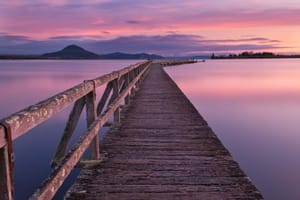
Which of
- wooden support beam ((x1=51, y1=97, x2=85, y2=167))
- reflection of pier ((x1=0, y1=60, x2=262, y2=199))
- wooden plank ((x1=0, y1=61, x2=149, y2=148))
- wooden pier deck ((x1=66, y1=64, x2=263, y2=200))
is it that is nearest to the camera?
wooden plank ((x1=0, y1=61, x2=149, y2=148))

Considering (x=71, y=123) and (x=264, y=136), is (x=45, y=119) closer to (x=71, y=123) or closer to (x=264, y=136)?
(x=71, y=123)

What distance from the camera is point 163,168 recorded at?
15.0 feet

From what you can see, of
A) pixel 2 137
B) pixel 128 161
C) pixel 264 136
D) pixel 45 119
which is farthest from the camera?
pixel 264 136

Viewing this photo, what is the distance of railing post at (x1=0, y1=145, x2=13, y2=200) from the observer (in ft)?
5.80

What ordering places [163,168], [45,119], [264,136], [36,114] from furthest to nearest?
1. [264,136]
2. [163,168]
3. [45,119]
4. [36,114]

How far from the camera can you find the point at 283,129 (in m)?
13.3

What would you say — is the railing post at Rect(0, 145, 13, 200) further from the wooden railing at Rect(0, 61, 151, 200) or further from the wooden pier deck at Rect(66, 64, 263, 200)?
the wooden pier deck at Rect(66, 64, 263, 200)

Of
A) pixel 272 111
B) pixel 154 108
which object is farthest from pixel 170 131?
pixel 272 111

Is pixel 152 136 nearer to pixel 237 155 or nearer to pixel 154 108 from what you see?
pixel 154 108

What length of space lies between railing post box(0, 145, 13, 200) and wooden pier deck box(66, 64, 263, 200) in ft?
6.01

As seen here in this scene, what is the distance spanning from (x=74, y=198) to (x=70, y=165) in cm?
51

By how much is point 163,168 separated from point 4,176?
3.01 meters

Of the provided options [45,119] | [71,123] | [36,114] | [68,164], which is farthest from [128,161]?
[36,114]

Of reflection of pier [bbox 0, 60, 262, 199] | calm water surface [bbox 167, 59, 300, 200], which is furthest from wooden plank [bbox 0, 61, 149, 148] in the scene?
calm water surface [bbox 167, 59, 300, 200]
